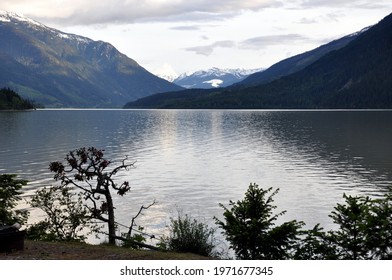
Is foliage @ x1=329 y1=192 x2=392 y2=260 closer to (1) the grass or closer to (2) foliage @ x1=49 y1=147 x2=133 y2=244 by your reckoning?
(1) the grass

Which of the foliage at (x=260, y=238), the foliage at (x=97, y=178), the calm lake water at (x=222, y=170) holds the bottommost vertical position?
the calm lake water at (x=222, y=170)

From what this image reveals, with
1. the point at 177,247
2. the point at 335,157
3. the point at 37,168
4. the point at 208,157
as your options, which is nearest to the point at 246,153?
the point at 208,157

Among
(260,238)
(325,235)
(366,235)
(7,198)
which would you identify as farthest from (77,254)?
(366,235)

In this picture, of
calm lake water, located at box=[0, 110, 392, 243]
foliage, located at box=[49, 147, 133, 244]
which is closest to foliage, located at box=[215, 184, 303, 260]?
foliage, located at box=[49, 147, 133, 244]

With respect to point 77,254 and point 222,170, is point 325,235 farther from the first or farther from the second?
point 222,170

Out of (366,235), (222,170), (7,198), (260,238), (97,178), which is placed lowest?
(222,170)

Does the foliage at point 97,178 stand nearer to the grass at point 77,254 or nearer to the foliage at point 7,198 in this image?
the foliage at point 7,198

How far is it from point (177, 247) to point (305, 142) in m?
105

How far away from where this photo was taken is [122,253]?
2189 cm

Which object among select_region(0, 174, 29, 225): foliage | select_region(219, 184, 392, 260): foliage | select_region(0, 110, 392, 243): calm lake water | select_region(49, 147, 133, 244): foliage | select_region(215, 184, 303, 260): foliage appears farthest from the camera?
select_region(0, 110, 392, 243): calm lake water

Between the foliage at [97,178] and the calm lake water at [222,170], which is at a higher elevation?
the foliage at [97,178]

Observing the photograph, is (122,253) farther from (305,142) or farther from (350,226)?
(305,142)

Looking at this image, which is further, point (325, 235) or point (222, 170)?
point (222, 170)

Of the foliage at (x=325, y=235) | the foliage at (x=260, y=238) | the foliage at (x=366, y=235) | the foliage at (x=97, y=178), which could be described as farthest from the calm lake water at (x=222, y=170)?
the foliage at (x=366, y=235)
